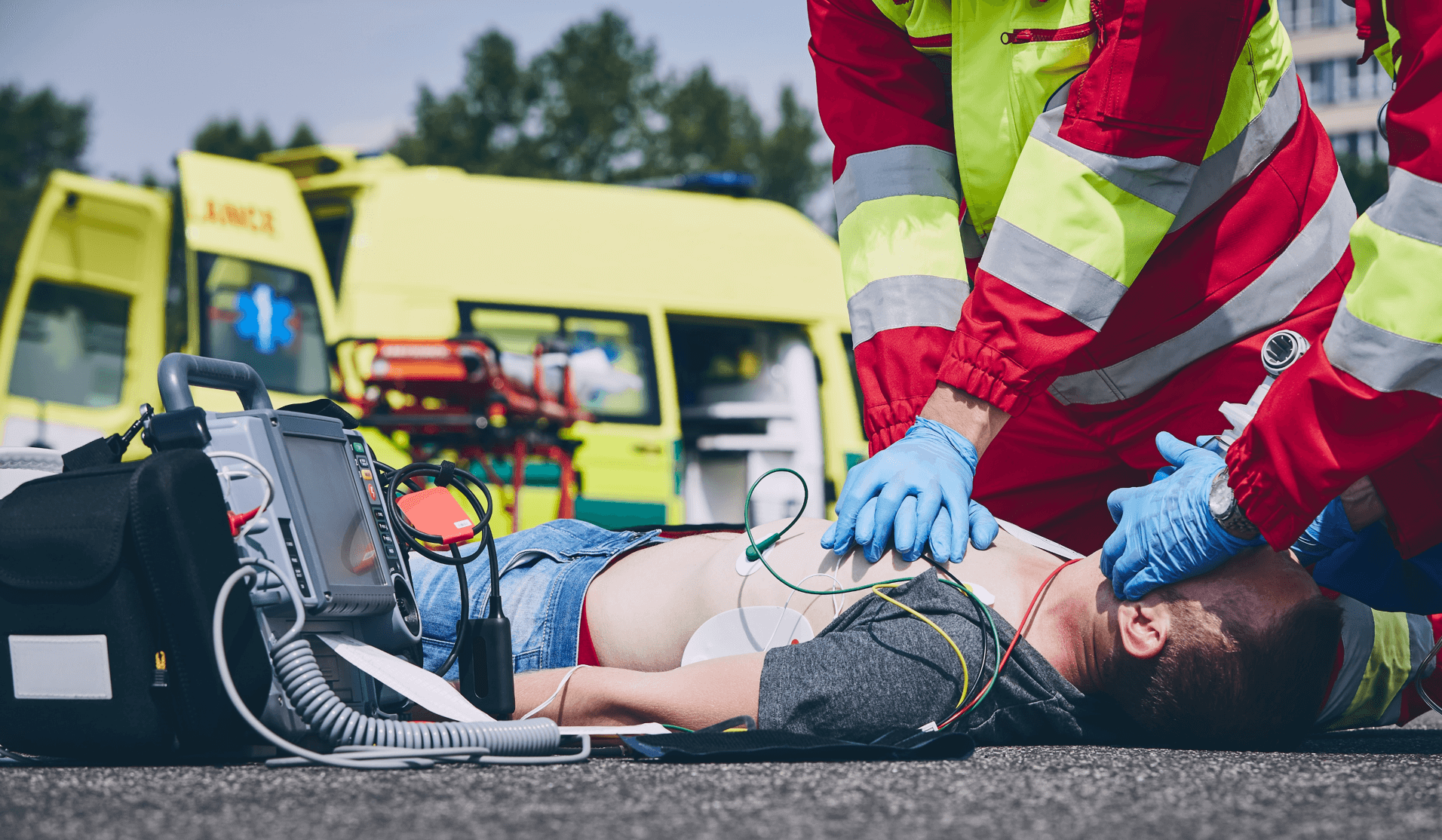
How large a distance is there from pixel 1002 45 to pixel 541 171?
25.5 m

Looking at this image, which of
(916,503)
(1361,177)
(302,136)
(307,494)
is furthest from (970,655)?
(302,136)

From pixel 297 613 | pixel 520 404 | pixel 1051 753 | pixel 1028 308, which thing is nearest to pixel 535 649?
pixel 297 613

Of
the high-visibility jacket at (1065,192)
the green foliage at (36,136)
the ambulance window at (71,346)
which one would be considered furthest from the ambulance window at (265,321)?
the green foliage at (36,136)

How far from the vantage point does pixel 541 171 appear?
26.8 meters

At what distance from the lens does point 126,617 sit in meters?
1.58

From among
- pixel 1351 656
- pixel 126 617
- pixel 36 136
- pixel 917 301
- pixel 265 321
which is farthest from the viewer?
pixel 36 136

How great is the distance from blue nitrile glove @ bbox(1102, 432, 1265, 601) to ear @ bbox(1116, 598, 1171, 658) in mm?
21

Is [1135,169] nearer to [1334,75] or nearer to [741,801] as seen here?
[741,801]

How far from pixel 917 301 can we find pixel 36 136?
37.6m

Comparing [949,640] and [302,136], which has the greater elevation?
[302,136]

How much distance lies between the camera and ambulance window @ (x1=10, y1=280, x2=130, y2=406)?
A: 5.73 metres

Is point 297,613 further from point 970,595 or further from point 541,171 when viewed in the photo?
point 541,171

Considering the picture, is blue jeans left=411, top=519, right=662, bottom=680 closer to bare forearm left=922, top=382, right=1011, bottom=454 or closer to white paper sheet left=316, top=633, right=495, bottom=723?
white paper sheet left=316, top=633, right=495, bottom=723

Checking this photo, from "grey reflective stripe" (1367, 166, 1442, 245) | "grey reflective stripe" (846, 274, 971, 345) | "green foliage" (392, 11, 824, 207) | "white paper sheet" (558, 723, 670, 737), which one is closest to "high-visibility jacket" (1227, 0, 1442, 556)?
"grey reflective stripe" (1367, 166, 1442, 245)
